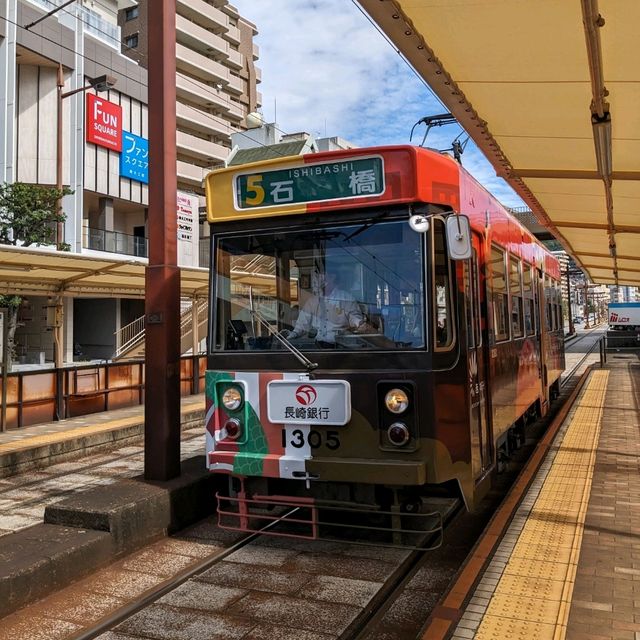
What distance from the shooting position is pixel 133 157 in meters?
35.8

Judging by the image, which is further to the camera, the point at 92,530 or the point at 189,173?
the point at 189,173

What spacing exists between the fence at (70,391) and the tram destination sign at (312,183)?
306 inches

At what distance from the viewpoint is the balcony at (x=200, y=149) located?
47.0m

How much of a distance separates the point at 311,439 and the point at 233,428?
69 cm

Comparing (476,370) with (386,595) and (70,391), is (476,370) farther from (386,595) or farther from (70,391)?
(70,391)

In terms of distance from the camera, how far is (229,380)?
5004mm

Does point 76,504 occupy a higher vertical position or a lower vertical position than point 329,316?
lower

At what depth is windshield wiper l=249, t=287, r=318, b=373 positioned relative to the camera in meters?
4.66

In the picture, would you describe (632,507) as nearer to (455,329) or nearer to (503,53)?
(455,329)

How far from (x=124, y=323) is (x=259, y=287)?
3286 centimetres

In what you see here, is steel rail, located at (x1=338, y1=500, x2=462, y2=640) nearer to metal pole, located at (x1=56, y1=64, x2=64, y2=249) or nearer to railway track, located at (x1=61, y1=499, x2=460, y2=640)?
→ railway track, located at (x1=61, y1=499, x2=460, y2=640)

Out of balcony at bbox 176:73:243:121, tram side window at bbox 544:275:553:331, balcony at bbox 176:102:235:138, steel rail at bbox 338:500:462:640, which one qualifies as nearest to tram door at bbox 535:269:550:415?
tram side window at bbox 544:275:553:331

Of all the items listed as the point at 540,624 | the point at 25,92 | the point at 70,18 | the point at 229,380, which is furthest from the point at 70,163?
the point at 540,624

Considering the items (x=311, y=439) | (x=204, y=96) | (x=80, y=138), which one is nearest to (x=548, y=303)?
(x=311, y=439)
